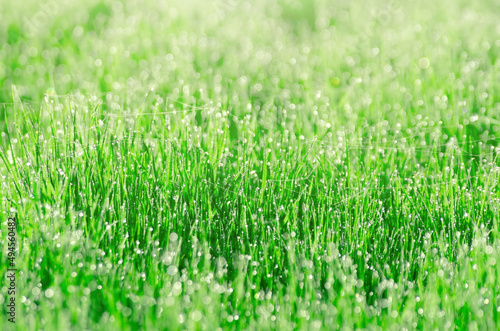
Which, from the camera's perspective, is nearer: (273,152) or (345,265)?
(345,265)

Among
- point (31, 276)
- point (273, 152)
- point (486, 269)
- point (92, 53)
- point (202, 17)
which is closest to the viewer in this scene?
point (31, 276)

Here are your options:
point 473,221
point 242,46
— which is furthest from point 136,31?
point 473,221

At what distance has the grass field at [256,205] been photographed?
6.30 feet

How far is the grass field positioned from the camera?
192cm

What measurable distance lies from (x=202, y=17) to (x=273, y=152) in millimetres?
3289

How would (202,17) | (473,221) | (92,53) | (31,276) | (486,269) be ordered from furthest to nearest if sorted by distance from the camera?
(202,17) < (92,53) < (473,221) < (486,269) < (31,276)

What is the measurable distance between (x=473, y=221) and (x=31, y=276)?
5.99 ft

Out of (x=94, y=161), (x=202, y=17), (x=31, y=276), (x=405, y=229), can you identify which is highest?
(x=202, y=17)

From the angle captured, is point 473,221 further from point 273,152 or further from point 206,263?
point 206,263

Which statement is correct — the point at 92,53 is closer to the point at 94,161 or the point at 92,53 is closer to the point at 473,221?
the point at 94,161

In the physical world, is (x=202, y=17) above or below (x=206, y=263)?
above

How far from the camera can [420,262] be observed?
7.20 feet

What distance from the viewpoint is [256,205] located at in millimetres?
2471

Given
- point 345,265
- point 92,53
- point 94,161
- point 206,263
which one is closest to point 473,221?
point 345,265
